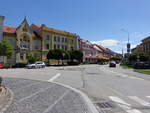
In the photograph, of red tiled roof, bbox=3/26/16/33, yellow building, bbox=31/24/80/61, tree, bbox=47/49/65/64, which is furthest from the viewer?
yellow building, bbox=31/24/80/61

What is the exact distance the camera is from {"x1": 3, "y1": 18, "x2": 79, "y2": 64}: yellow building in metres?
47.6

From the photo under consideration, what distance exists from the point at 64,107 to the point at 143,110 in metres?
2.76

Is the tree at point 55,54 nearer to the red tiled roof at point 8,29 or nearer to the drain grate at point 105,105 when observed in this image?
the red tiled roof at point 8,29

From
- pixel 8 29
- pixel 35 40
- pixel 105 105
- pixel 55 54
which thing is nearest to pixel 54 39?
pixel 35 40

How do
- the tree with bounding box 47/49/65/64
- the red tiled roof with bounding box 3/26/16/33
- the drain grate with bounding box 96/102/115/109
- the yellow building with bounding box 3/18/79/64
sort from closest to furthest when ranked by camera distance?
1. the drain grate with bounding box 96/102/115/109
2. the red tiled roof with bounding box 3/26/16/33
3. the yellow building with bounding box 3/18/79/64
4. the tree with bounding box 47/49/65/64

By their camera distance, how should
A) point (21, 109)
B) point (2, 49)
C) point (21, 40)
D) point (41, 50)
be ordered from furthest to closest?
point (41, 50) < point (21, 40) < point (2, 49) < point (21, 109)

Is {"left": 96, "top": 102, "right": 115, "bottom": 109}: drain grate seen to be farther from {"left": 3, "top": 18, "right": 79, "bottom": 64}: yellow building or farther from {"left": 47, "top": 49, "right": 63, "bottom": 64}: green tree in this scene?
{"left": 47, "top": 49, "right": 63, "bottom": 64}: green tree

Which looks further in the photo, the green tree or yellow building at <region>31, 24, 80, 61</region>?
yellow building at <region>31, 24, 80, 61</region>

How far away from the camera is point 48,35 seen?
58250mm

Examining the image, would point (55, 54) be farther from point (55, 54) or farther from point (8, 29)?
point (8, 29)

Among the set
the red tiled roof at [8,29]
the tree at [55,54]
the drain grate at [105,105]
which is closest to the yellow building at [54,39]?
the tree at [55,54]

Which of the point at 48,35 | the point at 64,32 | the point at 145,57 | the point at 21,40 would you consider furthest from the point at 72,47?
the point at 145,57

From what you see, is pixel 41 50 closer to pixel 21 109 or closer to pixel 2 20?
pixel 2 20

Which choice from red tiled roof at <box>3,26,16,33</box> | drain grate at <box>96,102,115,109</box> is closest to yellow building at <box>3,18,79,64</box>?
red tiled roof at <box>3,26,16,33</box>
